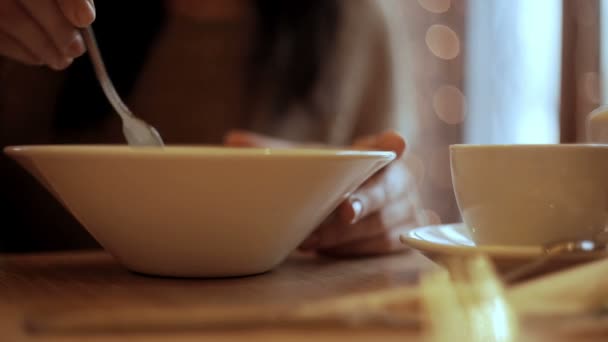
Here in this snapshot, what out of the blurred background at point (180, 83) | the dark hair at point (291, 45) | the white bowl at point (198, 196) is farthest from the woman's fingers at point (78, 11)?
the dark hair at point (291, 45)

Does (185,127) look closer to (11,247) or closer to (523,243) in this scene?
(11,247)

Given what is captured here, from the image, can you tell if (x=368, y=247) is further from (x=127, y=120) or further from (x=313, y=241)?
(x=127, y=120)

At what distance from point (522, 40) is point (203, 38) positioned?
1430mm

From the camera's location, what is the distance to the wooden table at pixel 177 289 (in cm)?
29

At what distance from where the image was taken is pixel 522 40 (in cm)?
223

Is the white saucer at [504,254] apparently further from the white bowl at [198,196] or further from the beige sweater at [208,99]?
the beige sweater at [208,99]

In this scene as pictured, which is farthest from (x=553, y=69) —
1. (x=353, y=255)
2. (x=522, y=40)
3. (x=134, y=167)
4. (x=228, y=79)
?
(x=134, y=167)

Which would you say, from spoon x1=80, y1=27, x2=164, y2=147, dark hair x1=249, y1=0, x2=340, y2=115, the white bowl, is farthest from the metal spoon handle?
dark hair x1=249, y1=0, x2=340, y2=115

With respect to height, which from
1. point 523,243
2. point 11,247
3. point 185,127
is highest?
point 523,243

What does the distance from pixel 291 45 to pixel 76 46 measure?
732mm

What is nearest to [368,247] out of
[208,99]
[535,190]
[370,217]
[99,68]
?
[370,217]

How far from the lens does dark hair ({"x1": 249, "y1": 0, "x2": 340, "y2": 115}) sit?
4.06ft

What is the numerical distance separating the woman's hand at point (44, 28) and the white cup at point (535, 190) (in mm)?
334

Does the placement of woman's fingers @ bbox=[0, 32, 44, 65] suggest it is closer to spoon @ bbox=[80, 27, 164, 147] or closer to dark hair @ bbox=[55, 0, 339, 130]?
spoon @ bbox=[80, 27, 164, 147]
